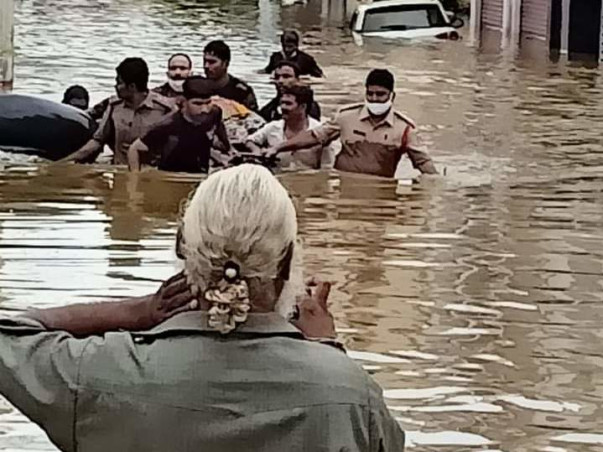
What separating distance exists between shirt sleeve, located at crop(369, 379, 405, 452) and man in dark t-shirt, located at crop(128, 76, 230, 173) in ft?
33.4

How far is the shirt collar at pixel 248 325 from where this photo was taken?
3.07 meters

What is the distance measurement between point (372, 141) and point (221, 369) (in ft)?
33.4

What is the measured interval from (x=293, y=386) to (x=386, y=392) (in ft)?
13.7

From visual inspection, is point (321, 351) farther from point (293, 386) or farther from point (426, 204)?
point (426, 204)

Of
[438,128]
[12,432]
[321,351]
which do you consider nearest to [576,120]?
[438,128]

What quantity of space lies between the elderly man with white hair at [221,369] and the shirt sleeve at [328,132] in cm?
1013

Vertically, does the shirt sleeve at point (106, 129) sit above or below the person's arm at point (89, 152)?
above

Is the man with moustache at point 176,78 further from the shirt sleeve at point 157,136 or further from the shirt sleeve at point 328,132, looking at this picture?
the shirt sleeve at point 328,132

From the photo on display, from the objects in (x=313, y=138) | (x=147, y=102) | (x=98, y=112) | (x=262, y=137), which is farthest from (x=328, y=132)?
(x=98, y=112)

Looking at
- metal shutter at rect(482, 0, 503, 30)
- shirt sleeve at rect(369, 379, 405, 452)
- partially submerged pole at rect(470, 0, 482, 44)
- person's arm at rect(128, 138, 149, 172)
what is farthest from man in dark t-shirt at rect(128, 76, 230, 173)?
partially submerged pole at rect(470, 0, 482, 44)

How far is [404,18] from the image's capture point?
35250mm

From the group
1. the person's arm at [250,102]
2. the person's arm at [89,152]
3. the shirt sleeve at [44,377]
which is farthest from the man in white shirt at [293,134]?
the shirt sleeve at [44,377]

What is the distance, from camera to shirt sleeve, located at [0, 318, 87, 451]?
3.10 m

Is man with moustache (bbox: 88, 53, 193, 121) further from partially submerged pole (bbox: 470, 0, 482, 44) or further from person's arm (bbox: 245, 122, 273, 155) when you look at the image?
partially submerged pole (bbox: 470, 0, 482, 44)
